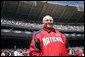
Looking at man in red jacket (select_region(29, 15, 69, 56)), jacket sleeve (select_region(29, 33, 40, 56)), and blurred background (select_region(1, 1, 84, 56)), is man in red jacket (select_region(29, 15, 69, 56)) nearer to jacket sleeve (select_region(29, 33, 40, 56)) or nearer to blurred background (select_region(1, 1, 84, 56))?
jacket sleeve (select_region(29, 33, 40, 56))

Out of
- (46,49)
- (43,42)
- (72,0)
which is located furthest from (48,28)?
(72,0)

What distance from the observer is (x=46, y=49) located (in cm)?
147

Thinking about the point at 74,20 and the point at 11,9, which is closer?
the point at 11,9

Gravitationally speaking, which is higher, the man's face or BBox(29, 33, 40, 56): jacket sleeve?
the man's face

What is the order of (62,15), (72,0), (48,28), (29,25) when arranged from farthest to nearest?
(62,15)
(72,0)
(29,25)
(48,28)

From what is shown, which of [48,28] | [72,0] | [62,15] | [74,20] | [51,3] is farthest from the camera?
[74,20]

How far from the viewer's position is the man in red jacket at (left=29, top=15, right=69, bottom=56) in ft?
4.80

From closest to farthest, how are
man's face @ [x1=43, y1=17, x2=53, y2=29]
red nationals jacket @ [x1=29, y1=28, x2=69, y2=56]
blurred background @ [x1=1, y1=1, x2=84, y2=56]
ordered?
red nationals jacket @ [x1=29, y1=28, x2=69, y2=56], man's face @ [x1=43, y1=17, x2=53, y2=29], blurred background @ [x1=1, y1=1, x2=84, y2=56]

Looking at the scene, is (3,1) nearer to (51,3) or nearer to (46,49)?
(51,3)

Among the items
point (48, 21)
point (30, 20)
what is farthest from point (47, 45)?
point (30, 20)

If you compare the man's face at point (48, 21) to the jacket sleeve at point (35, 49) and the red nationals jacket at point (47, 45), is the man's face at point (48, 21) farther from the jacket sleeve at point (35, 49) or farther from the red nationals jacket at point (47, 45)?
the jacket sleeve at point (35, 49)

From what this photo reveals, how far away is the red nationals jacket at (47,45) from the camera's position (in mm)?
1461

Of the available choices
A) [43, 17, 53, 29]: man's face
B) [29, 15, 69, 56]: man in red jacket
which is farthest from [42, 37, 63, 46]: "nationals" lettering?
[43, 17, 53, 29]: man's face

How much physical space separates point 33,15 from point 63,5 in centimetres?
655
